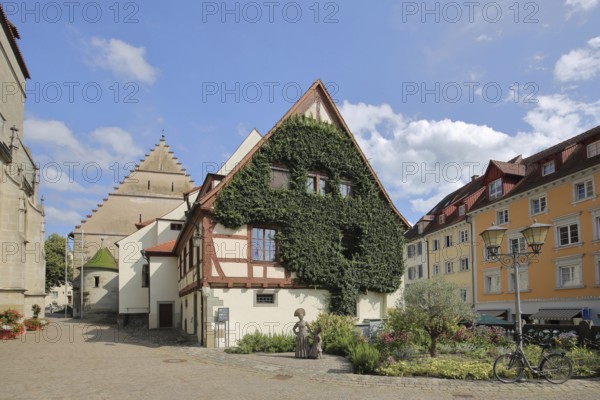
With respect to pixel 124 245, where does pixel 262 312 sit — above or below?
below

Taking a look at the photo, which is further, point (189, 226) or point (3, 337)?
point (189, 226)

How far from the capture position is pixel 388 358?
534 inches

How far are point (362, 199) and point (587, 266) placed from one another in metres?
15.2

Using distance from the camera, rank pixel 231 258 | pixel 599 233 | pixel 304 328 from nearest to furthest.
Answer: pixel 304 328, pixel 231 258, pixel 599 233

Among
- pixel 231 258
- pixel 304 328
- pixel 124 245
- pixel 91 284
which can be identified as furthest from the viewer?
pixel 91 284

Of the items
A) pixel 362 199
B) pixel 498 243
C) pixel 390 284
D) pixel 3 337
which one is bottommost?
pixel 3 337

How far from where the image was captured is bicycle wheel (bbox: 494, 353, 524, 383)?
39.4 ft

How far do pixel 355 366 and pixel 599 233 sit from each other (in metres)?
22.6

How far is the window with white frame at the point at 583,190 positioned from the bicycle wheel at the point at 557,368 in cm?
2153

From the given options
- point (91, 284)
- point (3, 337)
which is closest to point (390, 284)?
point (3, 337)

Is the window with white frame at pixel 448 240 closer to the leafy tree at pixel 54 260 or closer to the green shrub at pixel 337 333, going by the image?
Result: the green shrub at pixel 337 333

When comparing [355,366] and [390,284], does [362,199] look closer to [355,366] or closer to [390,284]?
[390,284]

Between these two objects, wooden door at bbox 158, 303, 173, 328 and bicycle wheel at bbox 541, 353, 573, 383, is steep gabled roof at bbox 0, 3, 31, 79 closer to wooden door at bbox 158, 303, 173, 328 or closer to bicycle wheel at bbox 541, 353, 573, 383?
wooden door at bbox 158, 303, 173, 328

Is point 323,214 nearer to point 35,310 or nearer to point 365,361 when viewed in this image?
point 365,361
